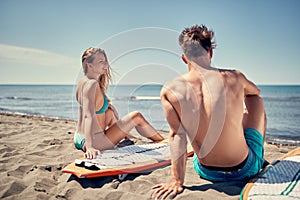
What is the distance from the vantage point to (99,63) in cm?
382

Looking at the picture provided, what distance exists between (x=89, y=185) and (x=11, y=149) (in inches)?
71.8

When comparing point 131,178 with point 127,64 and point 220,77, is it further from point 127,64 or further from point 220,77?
point 127,64

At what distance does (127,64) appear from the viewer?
4301 millimetres

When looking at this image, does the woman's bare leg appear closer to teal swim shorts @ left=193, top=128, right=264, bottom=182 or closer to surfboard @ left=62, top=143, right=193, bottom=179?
surfboard @ left=62, top=143, right=193, bottom=179

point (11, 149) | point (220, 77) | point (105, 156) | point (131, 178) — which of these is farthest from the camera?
point (11, 149)

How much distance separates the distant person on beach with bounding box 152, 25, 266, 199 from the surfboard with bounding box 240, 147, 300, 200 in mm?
262

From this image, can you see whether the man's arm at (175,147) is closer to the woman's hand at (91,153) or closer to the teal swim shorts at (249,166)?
the teal swim shorts at (249,166)

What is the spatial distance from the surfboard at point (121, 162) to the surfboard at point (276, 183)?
3.66ft

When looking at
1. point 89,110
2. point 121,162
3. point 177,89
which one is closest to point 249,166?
point 177,89

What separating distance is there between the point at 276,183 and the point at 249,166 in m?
0.27

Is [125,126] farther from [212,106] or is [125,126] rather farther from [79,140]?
[212,106]

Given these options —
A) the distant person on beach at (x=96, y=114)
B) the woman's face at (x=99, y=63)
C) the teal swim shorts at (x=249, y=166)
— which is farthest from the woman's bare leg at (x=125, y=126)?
the teal swim shorts at (x=249, y=166)

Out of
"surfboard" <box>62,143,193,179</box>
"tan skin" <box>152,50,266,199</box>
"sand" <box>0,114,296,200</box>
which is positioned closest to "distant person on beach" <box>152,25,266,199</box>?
"tan skin" <box>152,50,266,199</box>

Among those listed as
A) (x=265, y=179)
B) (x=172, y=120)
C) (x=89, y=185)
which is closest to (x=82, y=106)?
(x=89, y=185)
